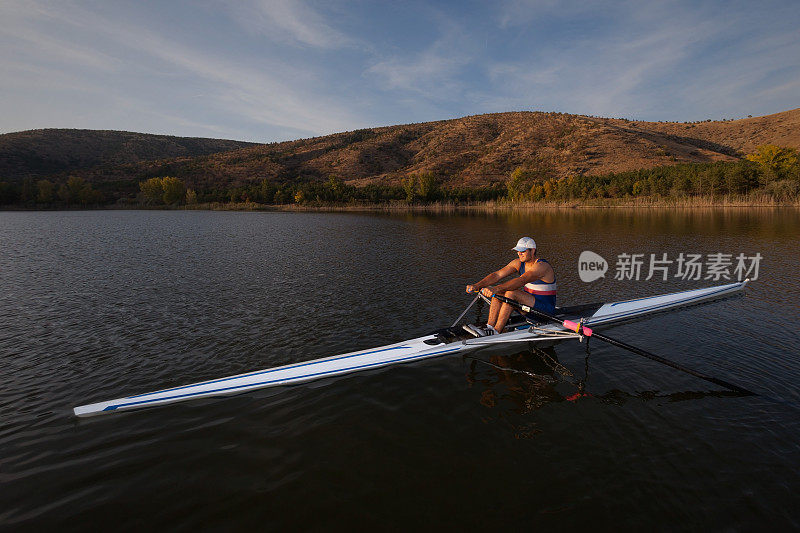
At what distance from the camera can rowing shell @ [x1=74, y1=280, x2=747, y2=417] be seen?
720cm

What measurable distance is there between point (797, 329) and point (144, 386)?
689 inches

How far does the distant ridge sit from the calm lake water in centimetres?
11307

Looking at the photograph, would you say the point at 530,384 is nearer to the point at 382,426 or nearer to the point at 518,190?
the point at 382,426

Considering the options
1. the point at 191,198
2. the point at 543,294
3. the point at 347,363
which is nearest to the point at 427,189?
the point at 191,198

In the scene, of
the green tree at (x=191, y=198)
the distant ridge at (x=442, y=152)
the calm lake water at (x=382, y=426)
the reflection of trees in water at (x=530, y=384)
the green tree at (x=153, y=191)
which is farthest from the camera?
the distant ridge at (x=442, y=152)

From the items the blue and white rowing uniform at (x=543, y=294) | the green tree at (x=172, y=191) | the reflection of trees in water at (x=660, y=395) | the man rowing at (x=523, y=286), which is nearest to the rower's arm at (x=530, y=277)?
the man rowing at (x=523, y=286)

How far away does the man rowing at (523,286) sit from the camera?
32.1ft

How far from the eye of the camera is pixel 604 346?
1018 centimetres

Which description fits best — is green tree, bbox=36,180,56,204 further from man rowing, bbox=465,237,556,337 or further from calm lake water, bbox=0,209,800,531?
man rowing, bbox=465,237,556,337

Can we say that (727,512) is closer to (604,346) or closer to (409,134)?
(604,346)

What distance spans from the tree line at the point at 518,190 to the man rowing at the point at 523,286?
70.8 meters

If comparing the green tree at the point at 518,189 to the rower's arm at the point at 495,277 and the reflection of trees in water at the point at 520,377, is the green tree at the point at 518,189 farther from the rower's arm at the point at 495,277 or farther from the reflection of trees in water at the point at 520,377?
the reflection of trees in water at the point at 520,377

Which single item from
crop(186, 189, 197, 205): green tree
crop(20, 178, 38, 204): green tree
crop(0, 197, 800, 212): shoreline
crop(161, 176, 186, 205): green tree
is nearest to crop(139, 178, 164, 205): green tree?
crop(161, 176, 186, 205): green tree

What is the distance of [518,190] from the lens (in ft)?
300
